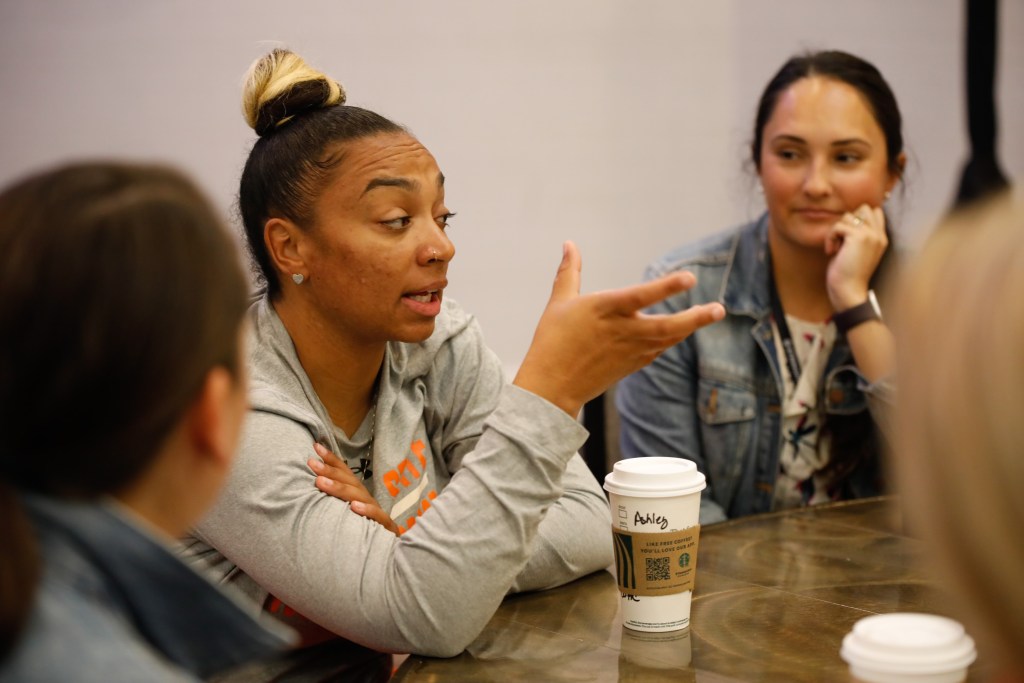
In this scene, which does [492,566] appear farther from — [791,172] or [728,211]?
[728,211]

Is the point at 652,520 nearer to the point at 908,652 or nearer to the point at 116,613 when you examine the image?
the point at 908,652

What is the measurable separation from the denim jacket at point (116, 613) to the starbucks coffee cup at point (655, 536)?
492 millimetres

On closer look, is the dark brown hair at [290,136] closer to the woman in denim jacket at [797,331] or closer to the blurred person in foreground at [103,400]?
the blurred person in foreground at [103,400]

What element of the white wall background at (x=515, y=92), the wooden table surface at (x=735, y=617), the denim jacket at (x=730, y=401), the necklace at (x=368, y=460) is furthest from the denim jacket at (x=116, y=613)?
the white wall background at (x=515, y=92)

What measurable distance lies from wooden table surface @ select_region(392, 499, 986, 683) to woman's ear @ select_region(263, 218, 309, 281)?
1.94 feet

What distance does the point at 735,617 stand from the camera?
50.4 inches

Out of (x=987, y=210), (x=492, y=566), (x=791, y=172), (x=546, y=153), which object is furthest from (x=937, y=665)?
(x=546, y=153)

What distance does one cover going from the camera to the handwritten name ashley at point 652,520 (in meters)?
1.20

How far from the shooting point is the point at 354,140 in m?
1.58

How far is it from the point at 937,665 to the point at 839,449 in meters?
1.42

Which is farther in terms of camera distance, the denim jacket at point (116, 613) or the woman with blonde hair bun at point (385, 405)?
the woman with blonde hair bun at point (385, 405)

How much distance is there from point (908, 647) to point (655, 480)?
1.30 ft

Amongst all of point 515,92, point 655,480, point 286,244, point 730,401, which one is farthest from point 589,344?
point 515,92

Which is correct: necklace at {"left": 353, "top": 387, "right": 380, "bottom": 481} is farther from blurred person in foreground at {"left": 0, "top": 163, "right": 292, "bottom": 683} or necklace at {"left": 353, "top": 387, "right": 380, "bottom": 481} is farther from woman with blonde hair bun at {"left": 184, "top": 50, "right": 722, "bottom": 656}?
Result: blurred person in foreground at {"left": 0, "top": 163, "right": 292, "bottom": 683}
